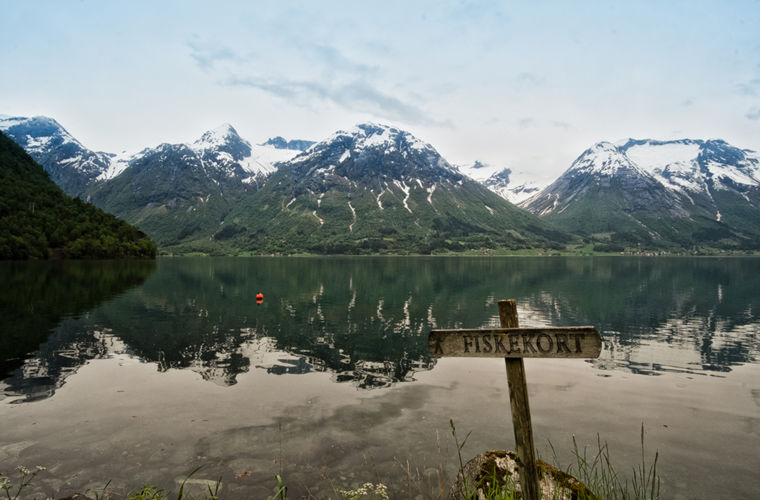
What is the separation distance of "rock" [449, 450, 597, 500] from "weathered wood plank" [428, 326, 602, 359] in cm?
309

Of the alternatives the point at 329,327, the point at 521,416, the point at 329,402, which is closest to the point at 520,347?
the point at 521,416

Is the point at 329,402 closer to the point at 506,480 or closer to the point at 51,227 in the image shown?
the point at 506,480

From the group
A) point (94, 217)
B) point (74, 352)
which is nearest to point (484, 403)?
point (74, 352)

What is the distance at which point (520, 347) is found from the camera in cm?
760

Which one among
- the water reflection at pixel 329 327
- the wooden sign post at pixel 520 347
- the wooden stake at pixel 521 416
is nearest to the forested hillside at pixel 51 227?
the water reflection at pixel 329 327

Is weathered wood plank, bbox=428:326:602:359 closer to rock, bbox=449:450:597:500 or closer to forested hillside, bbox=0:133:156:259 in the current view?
rock, bbox=449:450:597:500

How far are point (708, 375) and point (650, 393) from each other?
287 inches

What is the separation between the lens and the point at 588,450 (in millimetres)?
15156

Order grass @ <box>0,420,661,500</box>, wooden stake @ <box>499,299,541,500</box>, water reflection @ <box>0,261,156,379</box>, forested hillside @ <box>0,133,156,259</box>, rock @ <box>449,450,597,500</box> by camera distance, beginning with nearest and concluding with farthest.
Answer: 1. wooden stake @ <box>499,299,541,500</box>
2. grass @ <box>0,420,661,500</box>
3. rock @ <box>449,450,597,500</box>
4. water reflection @ <box>0,261,156,379</box>
5. forested hillside @ <box>0,133,156,259</box>

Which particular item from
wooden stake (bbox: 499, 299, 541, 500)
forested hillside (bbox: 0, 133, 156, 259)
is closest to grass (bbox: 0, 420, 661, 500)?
wooden stake (bbox: 499, 299, 541, 500)

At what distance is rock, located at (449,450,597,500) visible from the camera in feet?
30.4

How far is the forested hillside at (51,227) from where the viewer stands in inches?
5901

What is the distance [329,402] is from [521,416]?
1432 centimetres

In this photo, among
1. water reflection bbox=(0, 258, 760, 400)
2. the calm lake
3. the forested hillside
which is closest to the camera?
the calm lake
